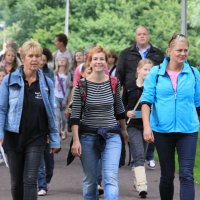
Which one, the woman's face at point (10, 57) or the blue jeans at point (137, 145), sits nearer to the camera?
the blue jeans at point (137, 145)

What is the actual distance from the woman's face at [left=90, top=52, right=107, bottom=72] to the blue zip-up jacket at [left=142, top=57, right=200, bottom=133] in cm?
46

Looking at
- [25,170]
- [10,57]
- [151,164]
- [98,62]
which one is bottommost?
[151,164]

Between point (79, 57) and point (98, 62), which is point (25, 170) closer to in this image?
point (98, 62)

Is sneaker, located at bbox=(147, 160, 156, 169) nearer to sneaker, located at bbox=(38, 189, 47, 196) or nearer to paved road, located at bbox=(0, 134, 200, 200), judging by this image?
paved road, located at bbox=(0, 134, 200, 200)

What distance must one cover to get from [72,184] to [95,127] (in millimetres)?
3669

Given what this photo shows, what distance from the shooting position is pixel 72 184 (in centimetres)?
1208

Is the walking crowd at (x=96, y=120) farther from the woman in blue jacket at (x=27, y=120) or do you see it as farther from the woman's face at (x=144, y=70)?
the woman's face at (x=144, y=70)

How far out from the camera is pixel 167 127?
841 cm

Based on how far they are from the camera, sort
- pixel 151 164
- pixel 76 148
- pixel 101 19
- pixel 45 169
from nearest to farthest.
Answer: pixel 76 148 → pixel 45 169 → pixel 151 164 → pixel 101 19

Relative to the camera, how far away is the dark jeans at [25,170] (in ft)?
27.1

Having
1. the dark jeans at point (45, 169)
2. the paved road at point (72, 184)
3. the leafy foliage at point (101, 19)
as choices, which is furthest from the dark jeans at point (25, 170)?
the leafy foliage at point (101, 19)

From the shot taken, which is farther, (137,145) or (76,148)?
(137,145)

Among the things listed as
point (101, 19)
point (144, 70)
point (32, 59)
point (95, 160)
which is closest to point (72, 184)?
point (144, 70)

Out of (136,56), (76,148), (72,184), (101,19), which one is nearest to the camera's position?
(76,148)
